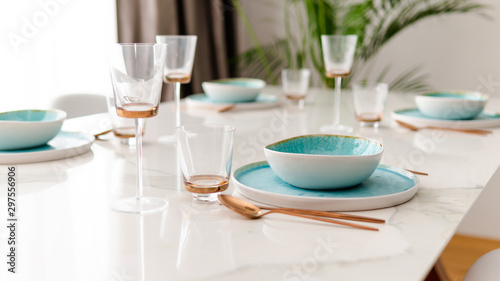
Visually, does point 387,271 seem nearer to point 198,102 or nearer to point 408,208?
point 408,208

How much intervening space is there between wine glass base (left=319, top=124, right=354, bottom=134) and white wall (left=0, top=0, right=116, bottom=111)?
1403 mm

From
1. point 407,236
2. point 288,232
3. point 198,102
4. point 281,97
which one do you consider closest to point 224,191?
point 288,232

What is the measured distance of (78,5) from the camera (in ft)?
10.0

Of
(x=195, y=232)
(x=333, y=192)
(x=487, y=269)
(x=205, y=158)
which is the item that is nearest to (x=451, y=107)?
(x=487, y=269)

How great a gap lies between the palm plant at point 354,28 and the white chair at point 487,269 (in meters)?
2.01

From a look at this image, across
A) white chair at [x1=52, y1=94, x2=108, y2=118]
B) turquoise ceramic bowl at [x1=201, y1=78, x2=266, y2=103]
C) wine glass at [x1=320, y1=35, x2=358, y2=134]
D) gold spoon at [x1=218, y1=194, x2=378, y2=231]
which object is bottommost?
white chair at [x1=52, y1=94, x2=108, y2=118]

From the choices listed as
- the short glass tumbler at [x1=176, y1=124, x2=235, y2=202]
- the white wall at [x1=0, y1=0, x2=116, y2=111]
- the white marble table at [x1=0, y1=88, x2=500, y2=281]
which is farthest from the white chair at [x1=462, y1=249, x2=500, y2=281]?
the white wall at [x1=0, y1=0, x2=116, y2=111]

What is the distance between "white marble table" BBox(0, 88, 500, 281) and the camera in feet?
2.08

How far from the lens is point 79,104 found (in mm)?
2023

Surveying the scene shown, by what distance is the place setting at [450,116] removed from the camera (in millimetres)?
1500

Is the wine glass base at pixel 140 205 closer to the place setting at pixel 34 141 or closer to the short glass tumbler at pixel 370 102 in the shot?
the place setting at pixel 34 141

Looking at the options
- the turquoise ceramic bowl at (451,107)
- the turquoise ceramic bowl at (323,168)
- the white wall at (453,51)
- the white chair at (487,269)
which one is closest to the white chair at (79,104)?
the turquoise ceramic bowl at (451,107)

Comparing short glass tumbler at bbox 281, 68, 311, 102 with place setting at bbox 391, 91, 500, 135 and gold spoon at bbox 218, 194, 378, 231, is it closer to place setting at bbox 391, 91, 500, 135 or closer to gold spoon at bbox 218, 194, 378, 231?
place setting at bbox 391, 91, 500, 135

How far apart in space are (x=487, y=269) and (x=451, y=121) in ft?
1.61
